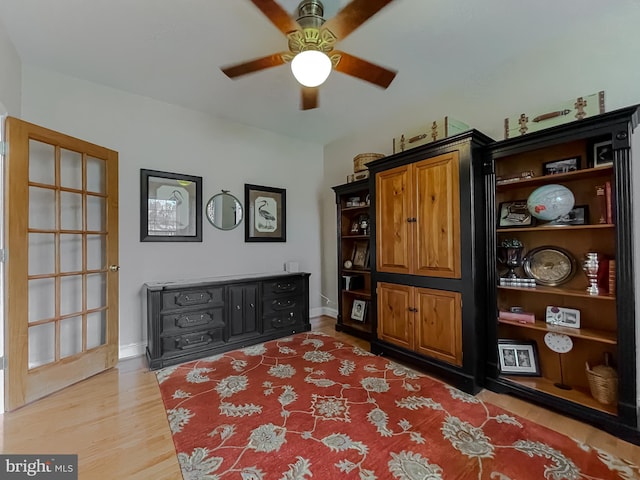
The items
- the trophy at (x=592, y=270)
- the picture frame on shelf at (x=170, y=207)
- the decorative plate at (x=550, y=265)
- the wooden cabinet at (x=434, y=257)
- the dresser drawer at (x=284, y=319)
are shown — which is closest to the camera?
the trophy at (x=592, y=270)

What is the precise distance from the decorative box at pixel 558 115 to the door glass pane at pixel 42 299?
402 centimetres

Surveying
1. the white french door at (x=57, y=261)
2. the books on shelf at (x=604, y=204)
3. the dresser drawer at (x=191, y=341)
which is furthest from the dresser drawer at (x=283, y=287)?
the books on shelf at (x=604, y=204)

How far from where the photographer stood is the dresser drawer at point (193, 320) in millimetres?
2760

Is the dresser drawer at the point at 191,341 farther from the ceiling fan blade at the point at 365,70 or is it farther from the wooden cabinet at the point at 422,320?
the ceiling fan blade at the point at 365,70

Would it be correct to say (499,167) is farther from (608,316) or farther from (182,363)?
(182,363)

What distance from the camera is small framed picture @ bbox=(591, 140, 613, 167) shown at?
1.82 metres

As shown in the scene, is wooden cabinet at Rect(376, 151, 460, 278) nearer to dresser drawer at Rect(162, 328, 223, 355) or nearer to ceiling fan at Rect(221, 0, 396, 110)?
ceiling fan at Rect(221, 0, 396, 110)

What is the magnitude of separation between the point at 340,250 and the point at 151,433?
2.67 meters

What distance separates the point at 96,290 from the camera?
272cm

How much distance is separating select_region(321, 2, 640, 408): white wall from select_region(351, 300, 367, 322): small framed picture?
6.86 feet

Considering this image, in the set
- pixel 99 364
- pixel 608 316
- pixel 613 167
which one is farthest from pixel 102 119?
pixel 608 316

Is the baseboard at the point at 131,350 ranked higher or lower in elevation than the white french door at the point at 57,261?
lower

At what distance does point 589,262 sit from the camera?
6.33 feet

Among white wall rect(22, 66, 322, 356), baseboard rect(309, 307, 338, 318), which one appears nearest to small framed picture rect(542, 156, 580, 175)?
white wall rect(22, 66, 322, 356)
